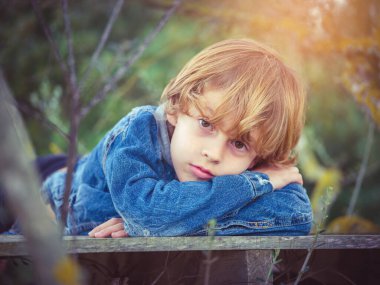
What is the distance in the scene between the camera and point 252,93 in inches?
78.2

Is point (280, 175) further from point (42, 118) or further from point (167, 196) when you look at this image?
point (42, 118)

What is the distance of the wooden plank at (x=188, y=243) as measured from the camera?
1.39m

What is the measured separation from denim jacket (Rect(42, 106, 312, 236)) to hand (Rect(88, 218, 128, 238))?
37mm

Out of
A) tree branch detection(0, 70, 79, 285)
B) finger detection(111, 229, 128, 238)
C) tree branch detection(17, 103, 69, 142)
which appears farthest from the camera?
finger detection(111, 229, 128, 238)

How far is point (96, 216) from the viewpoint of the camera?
2.28 metres

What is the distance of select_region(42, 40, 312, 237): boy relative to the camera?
1.83 metres

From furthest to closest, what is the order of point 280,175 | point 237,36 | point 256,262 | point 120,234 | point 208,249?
point 237,36, point 280,175, point 120,234, point 256,262, point 208,249

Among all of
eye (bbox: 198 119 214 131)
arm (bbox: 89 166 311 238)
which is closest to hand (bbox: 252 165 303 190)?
arm (bbox: 89 166 311 238)

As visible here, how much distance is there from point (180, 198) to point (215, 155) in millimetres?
185

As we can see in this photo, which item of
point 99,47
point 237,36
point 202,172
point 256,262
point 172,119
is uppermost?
point 237,36

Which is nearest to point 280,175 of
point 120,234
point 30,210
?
point 120,234

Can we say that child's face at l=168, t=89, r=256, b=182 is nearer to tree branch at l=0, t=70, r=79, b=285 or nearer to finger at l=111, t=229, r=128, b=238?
finger at l=111, t=229, r=128, b=238

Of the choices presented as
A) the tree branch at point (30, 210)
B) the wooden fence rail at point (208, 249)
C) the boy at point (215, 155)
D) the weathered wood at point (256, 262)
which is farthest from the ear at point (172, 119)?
the tree branch at point (30, 210)

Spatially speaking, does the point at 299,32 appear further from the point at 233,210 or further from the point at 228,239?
the point at 228,239
